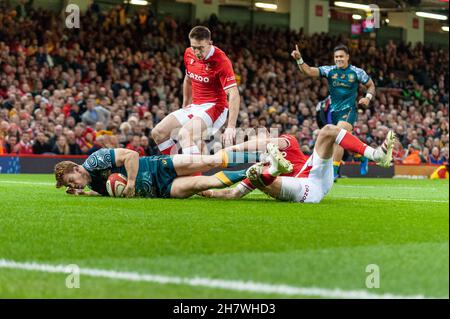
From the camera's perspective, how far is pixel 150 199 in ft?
31.8

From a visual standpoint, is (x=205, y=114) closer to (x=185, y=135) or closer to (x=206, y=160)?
(x=185, y=135)

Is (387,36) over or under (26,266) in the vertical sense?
over

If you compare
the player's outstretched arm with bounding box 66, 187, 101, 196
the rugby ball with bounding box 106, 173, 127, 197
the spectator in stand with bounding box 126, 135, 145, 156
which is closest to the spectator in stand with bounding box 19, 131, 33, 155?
the spectator in stand with bounding box 126, 135, 145, 156

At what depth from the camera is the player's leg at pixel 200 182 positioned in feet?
31.1

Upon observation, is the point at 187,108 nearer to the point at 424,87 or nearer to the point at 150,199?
the point at 150,199

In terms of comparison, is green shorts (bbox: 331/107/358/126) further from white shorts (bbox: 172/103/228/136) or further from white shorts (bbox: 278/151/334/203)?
white shorts (bbox: 278/151/334/203)

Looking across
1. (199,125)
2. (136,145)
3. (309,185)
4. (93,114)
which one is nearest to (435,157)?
(136,145)

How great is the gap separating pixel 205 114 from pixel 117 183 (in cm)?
206

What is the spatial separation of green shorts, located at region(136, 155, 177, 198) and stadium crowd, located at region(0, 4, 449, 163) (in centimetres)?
911

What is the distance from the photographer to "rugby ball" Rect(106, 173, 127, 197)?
32.2 feet

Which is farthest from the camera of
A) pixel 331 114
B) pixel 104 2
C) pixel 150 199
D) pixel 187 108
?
pixel 104 2

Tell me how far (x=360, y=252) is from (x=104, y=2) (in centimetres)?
2398

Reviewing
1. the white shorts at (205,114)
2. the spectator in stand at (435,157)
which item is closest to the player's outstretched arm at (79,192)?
the white shorts at (205,114)
